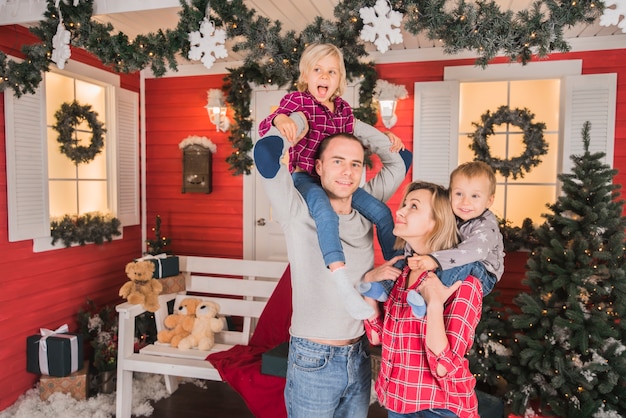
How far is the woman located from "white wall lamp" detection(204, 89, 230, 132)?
333 cm

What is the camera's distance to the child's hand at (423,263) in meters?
1.42

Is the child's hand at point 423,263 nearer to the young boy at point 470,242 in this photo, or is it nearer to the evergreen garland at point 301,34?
the young boy at point 470,242

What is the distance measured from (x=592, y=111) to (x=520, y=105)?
34.4 inches

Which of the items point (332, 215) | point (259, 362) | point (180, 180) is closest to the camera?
point (332, 215)

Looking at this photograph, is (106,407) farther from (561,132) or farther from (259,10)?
(561,132)

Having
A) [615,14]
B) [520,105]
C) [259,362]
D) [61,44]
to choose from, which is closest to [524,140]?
[520,105]

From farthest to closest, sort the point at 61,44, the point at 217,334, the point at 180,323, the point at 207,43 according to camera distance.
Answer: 1. the point at 217,334
2. the point at 180,323
3. the point at 61,44
4. the point at 207,43

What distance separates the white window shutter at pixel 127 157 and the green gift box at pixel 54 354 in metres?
1.36

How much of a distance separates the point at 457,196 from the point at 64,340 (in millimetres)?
3081

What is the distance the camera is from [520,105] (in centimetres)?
469

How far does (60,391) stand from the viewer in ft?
11.5

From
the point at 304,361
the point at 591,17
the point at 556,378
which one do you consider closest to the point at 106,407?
the point at 304,361

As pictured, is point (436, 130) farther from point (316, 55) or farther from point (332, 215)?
point (332, 215)

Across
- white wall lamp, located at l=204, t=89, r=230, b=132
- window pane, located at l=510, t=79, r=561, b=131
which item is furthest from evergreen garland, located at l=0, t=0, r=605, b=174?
window pane, located at l=510, t=79, r=561, b=131
